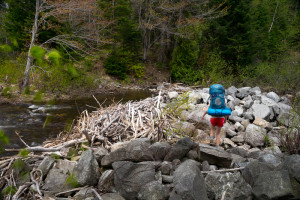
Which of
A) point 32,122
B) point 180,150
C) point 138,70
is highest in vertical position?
point 138,70

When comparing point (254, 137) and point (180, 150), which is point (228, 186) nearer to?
point (180, 150)

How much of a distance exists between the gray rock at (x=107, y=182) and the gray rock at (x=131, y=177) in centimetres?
11

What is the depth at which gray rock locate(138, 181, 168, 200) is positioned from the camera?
9.51 feet

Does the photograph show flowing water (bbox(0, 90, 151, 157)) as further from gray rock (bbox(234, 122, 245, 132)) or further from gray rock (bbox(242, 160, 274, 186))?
gray rock (bbox(242, 160, 274, 186))

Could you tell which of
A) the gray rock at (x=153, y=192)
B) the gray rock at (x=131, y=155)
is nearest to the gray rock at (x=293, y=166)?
the gray rock at (x=153, y=192)

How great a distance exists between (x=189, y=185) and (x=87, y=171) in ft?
5.47

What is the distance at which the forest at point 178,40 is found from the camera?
1512 centimetres

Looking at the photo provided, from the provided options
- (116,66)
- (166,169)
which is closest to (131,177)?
(166,169)

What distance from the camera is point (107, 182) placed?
11.3 feet

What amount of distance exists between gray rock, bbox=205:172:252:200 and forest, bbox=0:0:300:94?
1219 centimetres

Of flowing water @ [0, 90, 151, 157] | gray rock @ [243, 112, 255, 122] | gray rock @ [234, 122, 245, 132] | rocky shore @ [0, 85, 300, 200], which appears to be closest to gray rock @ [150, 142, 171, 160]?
rocky shore @ [0, 85, 300, 200]

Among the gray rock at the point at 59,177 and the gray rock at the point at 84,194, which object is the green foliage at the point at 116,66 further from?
the gray rock at the point at 84,194

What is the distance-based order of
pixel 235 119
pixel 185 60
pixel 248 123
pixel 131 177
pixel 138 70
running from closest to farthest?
pixel 131 177 < pixel 248 123 < pixel 235 119 < pixel 185 60 < pixel 138 70

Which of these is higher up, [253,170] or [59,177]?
[253,170]
